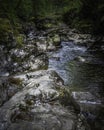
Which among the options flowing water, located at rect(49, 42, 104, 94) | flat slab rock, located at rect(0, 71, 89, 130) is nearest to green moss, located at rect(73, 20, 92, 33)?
flowing water, located at rect(49, 42, 104, 94)

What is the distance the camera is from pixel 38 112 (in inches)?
227

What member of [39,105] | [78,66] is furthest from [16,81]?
Result: [78,66]

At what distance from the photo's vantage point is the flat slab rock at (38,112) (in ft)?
17.2

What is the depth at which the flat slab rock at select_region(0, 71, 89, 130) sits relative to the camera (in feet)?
17.2

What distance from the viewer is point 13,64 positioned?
11758 millimetres

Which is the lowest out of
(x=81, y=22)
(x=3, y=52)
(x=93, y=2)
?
(x=3, y=52)

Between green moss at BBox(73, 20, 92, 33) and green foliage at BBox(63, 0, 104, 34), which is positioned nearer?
green foliage at BBox(63, 0, 104, 34)

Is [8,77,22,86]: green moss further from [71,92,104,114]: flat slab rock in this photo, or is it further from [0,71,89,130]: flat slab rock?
[71,92,104,114]: flat slab rock

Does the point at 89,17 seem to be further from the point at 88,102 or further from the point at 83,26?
the point at 88,102

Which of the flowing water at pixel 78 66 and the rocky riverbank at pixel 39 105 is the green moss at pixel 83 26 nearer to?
the flowing water at pixel 78 66

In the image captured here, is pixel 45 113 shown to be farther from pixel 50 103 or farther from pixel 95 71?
pixel 95 71

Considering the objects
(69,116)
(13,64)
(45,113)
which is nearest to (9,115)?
(45,113)

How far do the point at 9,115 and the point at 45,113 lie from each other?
32.3 inches

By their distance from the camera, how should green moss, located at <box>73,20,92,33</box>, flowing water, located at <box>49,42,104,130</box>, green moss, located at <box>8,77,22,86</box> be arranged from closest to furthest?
green moss, located at <box>8,77,22,86</box>, flowing water, located at <box>49,42,104,130</box>, green moss, located at <box>73,20,92,33</box>
